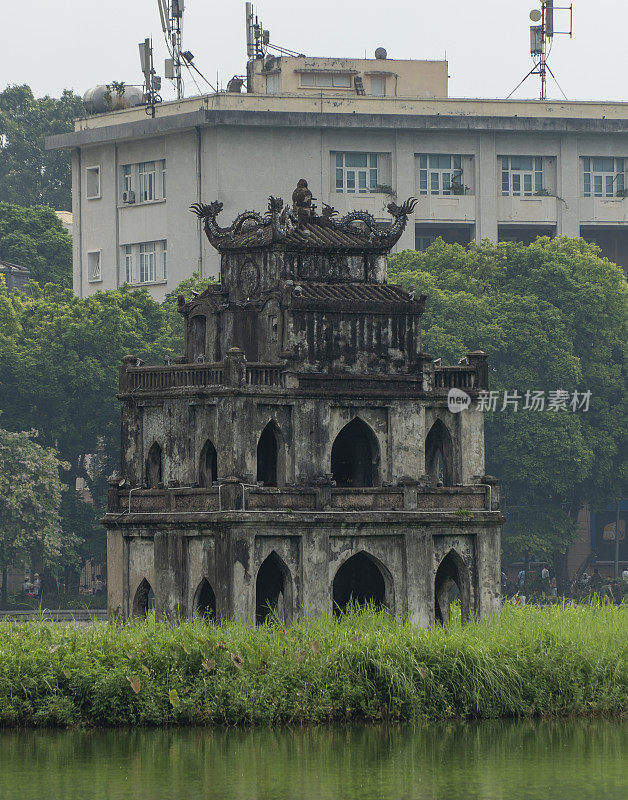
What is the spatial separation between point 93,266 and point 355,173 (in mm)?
14370

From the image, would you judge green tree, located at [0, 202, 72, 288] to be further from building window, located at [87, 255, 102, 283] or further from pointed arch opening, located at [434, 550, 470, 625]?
pointed arch opening, located at [434, 550, 470, 625]

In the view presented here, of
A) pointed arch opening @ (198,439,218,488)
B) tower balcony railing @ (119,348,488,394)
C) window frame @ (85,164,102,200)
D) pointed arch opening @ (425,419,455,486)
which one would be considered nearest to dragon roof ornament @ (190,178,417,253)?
tower balcony railing @ (119,348,488,394)

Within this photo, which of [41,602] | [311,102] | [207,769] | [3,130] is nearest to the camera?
[207,769]

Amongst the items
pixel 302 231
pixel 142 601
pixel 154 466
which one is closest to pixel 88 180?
pixel 302 231

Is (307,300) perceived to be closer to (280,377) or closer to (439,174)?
(280,377)

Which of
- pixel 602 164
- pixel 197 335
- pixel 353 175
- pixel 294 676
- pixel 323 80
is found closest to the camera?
pixel 294 676

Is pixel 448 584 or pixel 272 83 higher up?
pixel 272 83

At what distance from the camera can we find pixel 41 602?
281ft

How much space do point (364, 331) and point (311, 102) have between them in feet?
155

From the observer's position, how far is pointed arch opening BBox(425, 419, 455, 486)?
60219 mm

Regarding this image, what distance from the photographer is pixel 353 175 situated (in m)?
105

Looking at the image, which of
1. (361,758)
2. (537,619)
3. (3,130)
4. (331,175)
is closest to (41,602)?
(331,175)

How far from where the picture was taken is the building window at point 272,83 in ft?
362

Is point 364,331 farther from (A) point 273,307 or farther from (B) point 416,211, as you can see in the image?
(B) point 416,211
